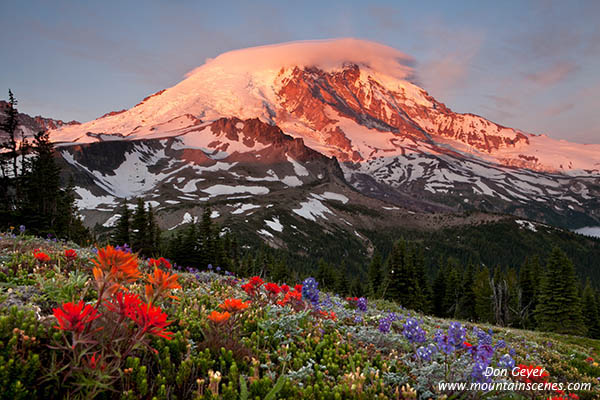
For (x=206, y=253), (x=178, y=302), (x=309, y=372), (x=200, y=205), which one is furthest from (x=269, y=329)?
(x=200, y=205)

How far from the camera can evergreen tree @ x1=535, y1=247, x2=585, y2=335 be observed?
4341 cm

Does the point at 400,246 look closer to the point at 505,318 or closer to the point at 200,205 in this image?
the point at 505,318

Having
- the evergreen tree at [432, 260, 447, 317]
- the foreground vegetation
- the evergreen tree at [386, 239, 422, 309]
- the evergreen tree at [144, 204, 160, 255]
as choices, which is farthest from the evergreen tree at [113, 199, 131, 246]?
the evergreen tree at [432, 260, 447, 317]

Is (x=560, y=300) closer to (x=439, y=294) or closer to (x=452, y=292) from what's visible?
(x=452, y=292)

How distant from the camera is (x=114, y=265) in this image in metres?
2.67

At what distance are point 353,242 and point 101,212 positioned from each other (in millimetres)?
126977

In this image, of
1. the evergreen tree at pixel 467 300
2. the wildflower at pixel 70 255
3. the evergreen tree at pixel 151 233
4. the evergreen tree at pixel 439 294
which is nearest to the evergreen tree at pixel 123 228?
the evergreen tree at pixel 151 233

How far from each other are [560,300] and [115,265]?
5606 centimetres

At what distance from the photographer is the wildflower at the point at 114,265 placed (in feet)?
8.52

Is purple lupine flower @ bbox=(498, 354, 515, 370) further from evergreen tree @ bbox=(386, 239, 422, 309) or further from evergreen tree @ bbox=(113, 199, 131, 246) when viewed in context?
evergreen tree @ bbox=(113, 199, 131, 246)

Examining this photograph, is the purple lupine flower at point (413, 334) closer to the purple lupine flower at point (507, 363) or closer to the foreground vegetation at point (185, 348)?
the foreground vegetation at point (185, 348)

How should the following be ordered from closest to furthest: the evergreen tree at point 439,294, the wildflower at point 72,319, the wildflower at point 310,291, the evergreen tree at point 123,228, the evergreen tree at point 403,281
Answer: the wildflower at point 72,319 → the wildflower at point 310,291 → the evergreen tree at point 403,281 → the evergreen tree at point 123,228 → the evergreen tree at point 439,294

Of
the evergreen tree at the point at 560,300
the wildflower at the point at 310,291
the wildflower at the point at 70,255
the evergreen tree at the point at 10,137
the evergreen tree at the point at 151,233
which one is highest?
the evergreen tree at the point at 10,137

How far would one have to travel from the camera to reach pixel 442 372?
13.1 feet
